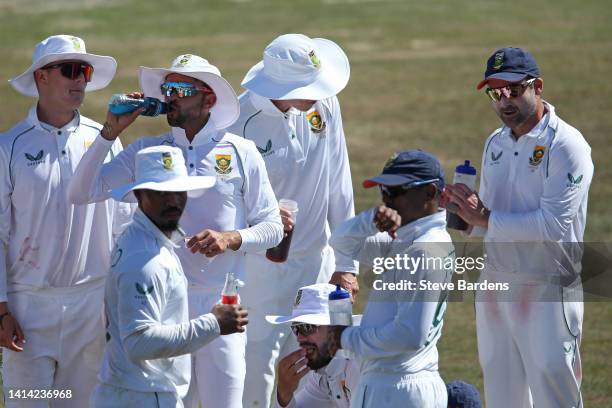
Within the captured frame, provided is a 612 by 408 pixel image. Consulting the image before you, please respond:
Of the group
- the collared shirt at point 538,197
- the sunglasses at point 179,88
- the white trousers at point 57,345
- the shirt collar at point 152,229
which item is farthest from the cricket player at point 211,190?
the collared shirt at point 538,197

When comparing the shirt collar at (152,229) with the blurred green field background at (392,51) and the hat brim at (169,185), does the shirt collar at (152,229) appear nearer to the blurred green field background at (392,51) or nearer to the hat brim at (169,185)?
the hat brim at (169,185)

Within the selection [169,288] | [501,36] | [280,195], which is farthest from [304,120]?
[501,36]

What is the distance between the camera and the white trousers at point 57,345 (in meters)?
7.54

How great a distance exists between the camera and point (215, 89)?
7.55m

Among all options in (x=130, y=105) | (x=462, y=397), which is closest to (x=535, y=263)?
(x=462, y=397)

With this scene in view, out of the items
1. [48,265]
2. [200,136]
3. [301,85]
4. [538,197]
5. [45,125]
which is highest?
[301,85]

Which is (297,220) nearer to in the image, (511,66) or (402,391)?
(511,66)

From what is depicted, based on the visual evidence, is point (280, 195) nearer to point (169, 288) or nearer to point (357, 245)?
point (357, 245)

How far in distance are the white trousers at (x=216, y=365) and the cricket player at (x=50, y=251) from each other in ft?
2.46

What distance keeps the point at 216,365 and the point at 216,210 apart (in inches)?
33.6

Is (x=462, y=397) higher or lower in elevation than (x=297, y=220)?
lower

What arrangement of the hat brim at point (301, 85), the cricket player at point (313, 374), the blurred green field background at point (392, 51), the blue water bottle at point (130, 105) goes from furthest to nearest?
1. the blurred green field background at point (392, 51)
2. the hat brim at point (301, 85)
3. the blue water bottle at point (130, 105)
4. the cricket player at point (313, 374)

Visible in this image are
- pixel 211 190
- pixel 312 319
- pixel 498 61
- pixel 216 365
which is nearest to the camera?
pixel 312 319

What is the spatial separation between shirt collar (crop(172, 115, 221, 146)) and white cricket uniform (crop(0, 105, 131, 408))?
62 centimetres
